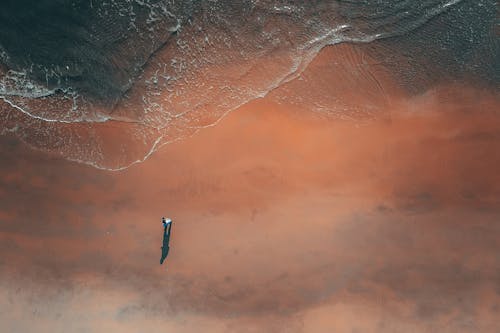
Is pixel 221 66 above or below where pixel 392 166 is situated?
above

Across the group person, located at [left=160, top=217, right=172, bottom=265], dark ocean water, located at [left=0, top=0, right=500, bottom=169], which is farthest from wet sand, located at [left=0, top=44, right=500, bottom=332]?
dark ocean water, located at [left=0, top=0, right=500, bottom=169]

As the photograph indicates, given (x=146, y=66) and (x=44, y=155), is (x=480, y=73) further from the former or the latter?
(x=44, y=155)

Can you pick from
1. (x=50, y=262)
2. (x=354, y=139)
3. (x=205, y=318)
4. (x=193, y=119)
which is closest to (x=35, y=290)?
(x=50, y=262)

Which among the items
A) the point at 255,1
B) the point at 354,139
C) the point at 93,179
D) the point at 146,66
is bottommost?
the point at 93,179

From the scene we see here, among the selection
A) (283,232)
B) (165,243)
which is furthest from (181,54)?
(283,232)

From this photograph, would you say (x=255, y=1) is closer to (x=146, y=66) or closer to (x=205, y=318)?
(x=146, y=66)

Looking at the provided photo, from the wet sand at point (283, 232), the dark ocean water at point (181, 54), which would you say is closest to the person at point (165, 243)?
the wet sand at point (283, 232)

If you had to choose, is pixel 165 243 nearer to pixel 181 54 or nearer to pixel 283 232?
pixel 283 232
